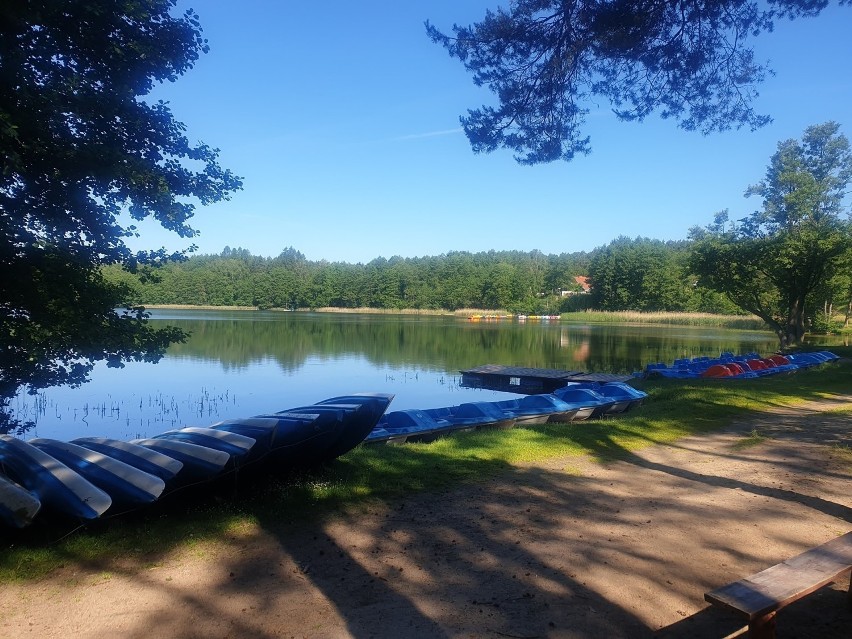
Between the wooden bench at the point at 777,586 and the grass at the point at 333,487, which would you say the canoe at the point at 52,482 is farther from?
the wooden bench at the point at 777,586

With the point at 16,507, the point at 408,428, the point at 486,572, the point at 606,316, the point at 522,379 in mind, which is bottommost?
the point at 522,379

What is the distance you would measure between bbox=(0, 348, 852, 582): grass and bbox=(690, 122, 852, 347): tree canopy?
2170 cm

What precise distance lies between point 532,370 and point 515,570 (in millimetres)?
21703

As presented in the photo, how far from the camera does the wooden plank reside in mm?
2764

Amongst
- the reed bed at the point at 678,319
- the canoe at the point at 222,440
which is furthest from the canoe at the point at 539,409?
the reed bed at the point at 678,319

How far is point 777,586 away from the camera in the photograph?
294cm

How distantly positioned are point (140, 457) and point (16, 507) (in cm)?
114

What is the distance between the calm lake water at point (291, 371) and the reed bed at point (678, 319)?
14.7 metres

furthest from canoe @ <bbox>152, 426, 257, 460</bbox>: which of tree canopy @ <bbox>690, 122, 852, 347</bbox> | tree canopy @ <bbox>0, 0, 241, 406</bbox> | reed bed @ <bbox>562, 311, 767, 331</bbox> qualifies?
reed bed @ <bbox>562, 311, 767, 331</bbox>

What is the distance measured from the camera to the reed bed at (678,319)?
195 feet

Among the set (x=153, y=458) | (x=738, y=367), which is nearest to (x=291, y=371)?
(x=738, y=367)

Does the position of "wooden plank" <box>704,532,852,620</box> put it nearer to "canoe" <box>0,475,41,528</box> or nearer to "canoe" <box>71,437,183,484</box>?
"canoe" <box>71,437,183,484</box>

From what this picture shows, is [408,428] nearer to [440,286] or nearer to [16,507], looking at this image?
[16,507]

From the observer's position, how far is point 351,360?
29.1 meters
